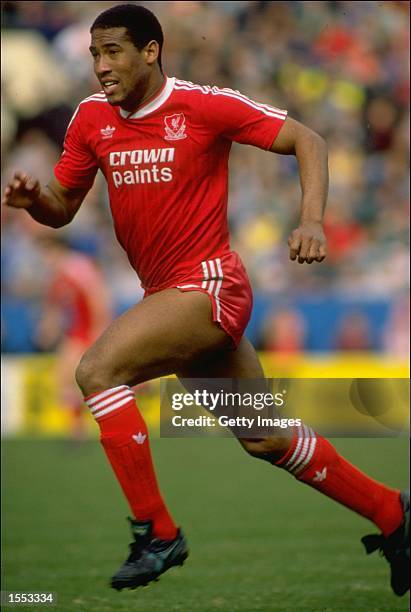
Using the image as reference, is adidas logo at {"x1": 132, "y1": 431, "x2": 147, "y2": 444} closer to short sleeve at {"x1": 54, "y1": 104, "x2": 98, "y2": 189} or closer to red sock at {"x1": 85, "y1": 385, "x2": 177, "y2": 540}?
red sock at {"x1": 85, "y1": 385, "x2": 177, "y2": 540}

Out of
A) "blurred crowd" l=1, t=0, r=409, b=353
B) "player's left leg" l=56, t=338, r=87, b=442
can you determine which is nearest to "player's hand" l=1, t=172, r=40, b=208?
"blurred crowd" l=1, t=0, r=409, b=353

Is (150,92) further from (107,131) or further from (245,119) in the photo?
(245,119)

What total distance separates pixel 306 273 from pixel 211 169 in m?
9.72

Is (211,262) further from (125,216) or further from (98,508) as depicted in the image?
(98,508)

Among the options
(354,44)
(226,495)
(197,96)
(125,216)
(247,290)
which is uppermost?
(354,44)

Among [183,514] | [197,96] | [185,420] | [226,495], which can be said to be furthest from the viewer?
[226,495]

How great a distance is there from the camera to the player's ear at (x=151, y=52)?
4660 mm

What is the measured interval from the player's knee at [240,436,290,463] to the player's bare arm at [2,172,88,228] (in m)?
1.20

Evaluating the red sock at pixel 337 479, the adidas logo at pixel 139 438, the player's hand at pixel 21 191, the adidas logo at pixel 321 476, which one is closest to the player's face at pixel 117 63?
the player's hand at pixel 21 191

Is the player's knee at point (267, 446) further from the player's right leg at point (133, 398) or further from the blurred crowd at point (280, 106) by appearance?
the blurred crowd at point (280, 106)

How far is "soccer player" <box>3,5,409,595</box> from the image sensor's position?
446cm

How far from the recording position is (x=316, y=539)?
7.32m

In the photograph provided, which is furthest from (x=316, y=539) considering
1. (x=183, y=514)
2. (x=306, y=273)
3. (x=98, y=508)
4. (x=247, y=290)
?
(x=306, y=273)

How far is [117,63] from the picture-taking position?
4.57 meters
